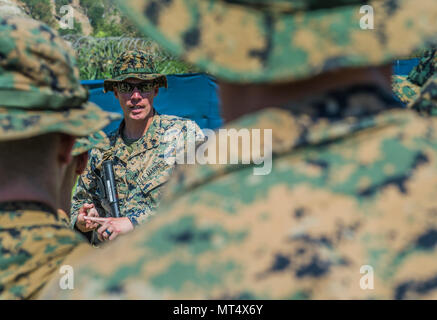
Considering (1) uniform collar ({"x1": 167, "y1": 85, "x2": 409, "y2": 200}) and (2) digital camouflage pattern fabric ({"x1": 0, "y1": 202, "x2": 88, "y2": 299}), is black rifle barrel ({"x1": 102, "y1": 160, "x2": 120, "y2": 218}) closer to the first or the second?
(2) digital camouflage pattern fabric ({"x1": 0, "y1": 202, "x2": 88, "y2": 299})

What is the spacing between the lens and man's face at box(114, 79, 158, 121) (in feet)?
14.5

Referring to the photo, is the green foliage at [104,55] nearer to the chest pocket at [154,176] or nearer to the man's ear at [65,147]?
the chest pocket at [154,176]

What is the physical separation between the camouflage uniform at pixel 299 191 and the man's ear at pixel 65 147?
795 millimetres

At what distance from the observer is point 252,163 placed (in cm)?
80

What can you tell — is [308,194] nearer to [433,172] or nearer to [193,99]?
[433,172]

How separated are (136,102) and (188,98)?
3.94 meters

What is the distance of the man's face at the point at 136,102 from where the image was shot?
4.43 metres

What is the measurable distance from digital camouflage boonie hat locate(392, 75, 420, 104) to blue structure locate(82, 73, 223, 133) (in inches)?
185

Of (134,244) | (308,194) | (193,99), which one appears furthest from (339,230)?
(193,99)

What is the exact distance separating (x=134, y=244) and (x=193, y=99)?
7.62m

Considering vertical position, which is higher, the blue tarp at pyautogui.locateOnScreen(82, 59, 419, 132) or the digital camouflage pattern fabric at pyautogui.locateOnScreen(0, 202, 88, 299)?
the blue tarp at pyautogui.locateOnScreen(82, 59, 419, 132)

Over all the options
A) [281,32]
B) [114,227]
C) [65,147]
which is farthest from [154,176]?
[281,32]

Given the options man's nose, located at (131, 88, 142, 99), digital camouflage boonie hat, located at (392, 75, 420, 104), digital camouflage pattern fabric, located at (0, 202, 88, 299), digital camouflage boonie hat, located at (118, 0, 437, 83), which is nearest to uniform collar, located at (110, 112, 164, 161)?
man's nose, located at (131, 88, 142, 99)

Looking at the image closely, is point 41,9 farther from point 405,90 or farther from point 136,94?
point 405,90
